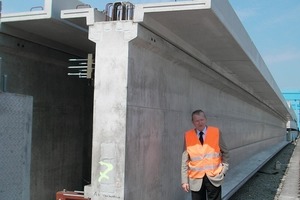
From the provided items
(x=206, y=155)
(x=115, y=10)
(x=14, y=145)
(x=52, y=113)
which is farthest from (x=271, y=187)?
(x=14, y=145)

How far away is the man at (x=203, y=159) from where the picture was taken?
585 cm

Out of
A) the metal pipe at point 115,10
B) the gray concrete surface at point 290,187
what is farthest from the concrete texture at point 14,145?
the gray concrete surface at point 290,187

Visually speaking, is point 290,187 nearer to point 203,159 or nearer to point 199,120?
point 203,159

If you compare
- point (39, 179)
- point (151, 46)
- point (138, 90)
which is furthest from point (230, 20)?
point (39, 179)

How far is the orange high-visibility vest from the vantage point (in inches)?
230

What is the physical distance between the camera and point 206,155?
5875mm

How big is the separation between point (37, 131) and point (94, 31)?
3.02 metres

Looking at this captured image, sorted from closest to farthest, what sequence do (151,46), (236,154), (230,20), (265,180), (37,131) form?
(151,46) < (230,20) < (37,131) < (265,180) < (236,154)

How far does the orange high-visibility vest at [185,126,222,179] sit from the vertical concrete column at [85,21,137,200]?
1.04 m

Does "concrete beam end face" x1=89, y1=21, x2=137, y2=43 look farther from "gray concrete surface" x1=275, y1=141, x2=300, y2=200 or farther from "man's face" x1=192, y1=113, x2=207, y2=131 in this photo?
"gray concrete surface" x1=275, y1=141, x2=300, y2=200

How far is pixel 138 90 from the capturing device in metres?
6.12

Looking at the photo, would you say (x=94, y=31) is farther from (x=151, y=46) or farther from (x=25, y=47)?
(x=25, y=47)

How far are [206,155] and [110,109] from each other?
1528 mm

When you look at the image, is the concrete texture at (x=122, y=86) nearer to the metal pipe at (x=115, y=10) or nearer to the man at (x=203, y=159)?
the metal pipe at (x=115, y=10)
